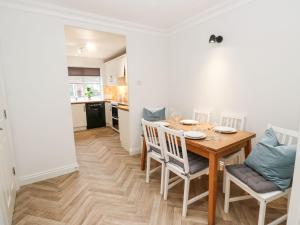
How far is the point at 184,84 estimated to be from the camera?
3318mm

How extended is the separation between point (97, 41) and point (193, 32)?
86.1 inches

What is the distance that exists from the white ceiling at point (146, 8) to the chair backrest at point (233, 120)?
5.20 feet

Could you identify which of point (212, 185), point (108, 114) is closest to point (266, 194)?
point (212, 185)

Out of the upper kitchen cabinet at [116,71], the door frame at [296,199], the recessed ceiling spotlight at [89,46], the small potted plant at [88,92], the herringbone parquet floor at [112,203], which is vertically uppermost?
the recessed ceiling spotlight at [89,46]

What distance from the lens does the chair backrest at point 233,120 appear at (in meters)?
2.25

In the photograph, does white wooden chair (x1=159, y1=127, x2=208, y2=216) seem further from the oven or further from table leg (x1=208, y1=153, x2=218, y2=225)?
the oven

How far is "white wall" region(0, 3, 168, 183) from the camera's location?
2148mm

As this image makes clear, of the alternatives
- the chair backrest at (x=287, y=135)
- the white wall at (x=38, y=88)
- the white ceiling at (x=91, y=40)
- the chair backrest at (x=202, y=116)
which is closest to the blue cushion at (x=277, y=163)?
the chair backrest at (x=287, y=135)

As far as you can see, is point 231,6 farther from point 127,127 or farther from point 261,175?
point 127,127

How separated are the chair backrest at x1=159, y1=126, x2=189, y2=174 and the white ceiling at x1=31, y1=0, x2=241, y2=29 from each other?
5.99ft

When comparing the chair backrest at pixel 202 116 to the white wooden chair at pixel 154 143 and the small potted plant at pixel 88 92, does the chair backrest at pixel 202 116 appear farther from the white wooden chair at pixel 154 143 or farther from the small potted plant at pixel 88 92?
the small potted plant at pixel 88 92

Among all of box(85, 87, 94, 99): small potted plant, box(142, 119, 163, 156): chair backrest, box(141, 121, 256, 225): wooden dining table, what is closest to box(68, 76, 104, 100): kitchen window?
box(85, 87, 94, 99): small potted plant

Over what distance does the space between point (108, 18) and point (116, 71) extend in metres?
2.34

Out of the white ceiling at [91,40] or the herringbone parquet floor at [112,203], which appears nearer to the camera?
the herringbone parquet floor at [112,203]
